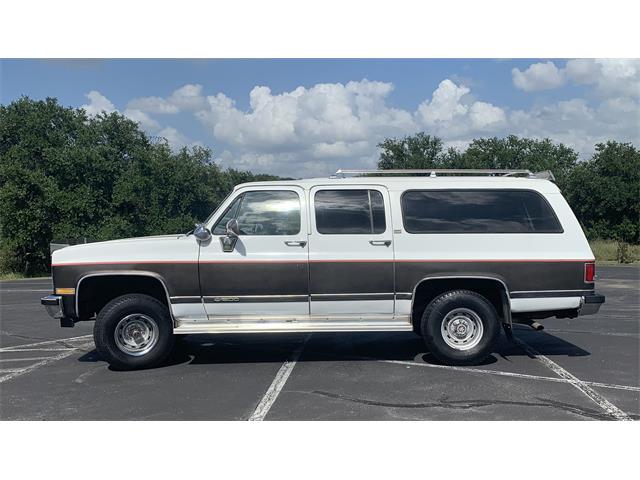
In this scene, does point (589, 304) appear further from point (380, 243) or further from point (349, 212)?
point (349, 212)

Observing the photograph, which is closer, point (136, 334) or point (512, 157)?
point (136, 334)

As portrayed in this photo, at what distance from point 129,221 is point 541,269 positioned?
2495cm

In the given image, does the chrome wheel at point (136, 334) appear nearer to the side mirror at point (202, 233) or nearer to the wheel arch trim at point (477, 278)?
the side mirror at point (202, 233)

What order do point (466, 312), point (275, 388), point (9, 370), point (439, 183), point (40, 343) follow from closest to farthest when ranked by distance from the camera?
point (275, 388), point (466, 312), point (9, 370), point (439, 183), point (40, 343)

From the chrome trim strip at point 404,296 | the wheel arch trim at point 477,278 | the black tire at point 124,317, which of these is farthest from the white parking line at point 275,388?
the wheel arch trim at point 477,278

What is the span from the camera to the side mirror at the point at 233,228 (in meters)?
6.04

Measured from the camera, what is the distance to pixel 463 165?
42.2 metres

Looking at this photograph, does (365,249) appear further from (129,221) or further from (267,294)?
(129,221)

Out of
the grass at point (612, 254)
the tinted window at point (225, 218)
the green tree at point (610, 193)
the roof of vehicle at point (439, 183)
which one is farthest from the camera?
the green tree at point (610, 193)

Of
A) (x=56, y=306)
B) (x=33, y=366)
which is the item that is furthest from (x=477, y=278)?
(x=33, y=366)

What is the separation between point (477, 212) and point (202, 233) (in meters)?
3.32

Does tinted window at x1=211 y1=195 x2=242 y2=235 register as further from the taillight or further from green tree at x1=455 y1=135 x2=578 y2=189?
green tree at x1=455 y1=135 x2=578 y2=189

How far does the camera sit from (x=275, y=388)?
5.44 m

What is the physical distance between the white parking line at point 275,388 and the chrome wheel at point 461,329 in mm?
1892
